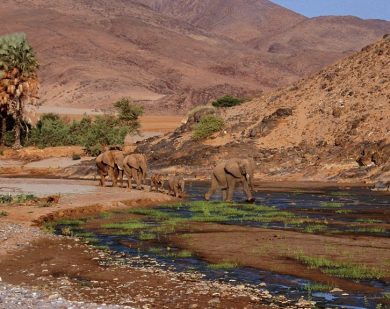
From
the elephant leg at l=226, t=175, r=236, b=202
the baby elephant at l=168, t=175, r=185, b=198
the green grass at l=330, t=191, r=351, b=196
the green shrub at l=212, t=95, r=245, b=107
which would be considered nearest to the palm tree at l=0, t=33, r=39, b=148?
the green shrub at l=212, t=95, r=245, b=107

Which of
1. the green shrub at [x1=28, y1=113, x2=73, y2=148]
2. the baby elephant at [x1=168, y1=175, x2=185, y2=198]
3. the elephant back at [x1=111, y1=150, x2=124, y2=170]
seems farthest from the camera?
the green shrub at [x1=28, y1=113, x2=73, y2=148]

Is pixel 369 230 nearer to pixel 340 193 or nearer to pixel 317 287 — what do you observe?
pixel 317 287

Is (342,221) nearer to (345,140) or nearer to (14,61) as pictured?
(345,140)

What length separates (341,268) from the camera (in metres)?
17.0

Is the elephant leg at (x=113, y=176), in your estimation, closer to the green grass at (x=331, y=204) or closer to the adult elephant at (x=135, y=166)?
the adult elephant at (x=135, y=166)

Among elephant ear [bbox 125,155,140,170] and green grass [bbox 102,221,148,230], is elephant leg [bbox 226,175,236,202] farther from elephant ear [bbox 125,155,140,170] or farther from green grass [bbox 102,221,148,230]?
green grass [bbox 102,221,148,230]

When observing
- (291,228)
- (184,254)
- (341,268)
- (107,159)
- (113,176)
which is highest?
(107,159)

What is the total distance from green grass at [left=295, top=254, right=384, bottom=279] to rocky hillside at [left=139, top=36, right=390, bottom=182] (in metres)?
30.4

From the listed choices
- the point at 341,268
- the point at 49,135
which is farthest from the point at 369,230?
the point at 49,135

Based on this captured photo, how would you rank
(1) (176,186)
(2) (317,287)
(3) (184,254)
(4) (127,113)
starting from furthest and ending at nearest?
(4) (127,113)
(1) (176,186)
(3) (184,254)
(2) (317,287)

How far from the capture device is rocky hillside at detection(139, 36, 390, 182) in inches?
2116

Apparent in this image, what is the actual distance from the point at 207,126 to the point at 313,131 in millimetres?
9943

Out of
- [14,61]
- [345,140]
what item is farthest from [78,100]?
[345,140]

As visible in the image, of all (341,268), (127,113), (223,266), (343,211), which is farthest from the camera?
(127,113)
